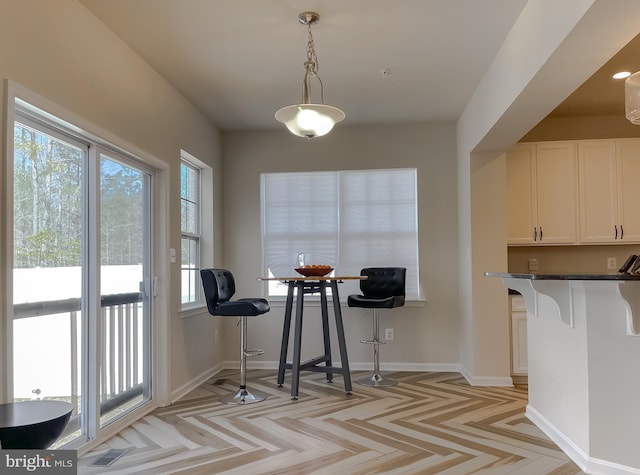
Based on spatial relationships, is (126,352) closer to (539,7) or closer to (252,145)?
(252,145)

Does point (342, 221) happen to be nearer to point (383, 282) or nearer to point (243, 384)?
point (383, 282)

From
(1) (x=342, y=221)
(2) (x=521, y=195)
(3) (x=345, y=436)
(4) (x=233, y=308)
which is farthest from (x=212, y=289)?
(2) (x=521, y=195)

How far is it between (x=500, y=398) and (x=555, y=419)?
100 centimetres

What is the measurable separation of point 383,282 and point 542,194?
5.63 feet

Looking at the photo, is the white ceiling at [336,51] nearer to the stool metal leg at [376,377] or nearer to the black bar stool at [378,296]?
the black bar stool at [378,296]

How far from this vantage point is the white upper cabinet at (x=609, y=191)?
179 inches

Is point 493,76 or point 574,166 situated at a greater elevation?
point 493,76

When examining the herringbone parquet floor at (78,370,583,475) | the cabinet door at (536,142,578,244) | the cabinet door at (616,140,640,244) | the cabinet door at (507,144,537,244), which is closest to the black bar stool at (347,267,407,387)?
the herringbone parquet floor at (78,370,583,475)

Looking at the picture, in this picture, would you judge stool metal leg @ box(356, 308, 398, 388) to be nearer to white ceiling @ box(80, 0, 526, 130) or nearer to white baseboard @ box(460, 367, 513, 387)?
white baseboard @ box(460, 367, 513, 387)

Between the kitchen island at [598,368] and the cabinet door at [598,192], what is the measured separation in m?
2.07

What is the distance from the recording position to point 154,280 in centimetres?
378

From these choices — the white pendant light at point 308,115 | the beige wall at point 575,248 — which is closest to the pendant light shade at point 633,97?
the white pendant light at point 308,115

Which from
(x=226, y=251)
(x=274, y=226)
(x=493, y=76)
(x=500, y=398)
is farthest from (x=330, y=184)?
(x=500, y=398)

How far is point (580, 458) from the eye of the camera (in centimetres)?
264
